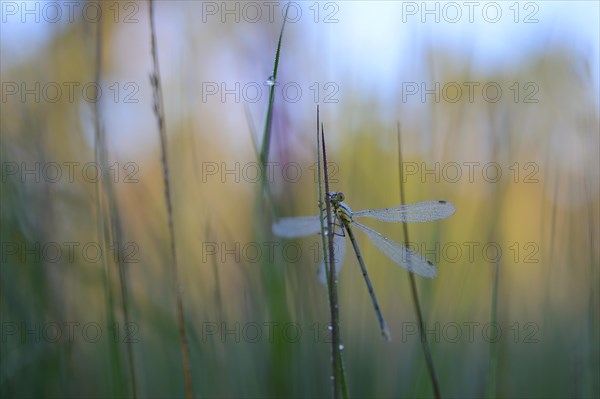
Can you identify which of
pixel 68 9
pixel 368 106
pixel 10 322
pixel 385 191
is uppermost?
pixel 68 9

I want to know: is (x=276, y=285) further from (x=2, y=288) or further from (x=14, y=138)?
(x=14, y=138)

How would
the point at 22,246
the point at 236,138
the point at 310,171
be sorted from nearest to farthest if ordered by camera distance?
1. the point at 22,246
2. the point at 310,171
3. the point at 236,138

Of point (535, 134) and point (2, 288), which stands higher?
point (535, 134)

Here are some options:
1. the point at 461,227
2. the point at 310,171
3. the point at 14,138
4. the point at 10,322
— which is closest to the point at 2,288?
the point at 10,322

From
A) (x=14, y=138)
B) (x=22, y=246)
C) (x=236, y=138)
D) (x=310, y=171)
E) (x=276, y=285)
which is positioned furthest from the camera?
(x=236, y=138)

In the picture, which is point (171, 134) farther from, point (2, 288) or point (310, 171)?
point (2, 288)

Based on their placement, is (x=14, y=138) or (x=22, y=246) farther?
(x=14, y=138)

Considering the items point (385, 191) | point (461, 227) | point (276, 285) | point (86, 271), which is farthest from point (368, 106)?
point (86, 271)
